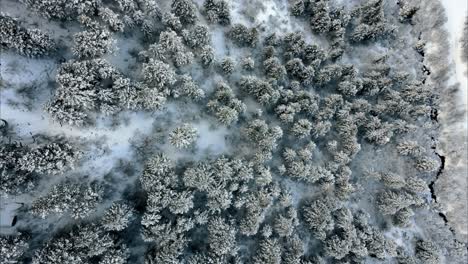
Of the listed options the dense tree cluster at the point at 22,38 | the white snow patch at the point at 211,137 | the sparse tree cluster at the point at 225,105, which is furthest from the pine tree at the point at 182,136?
the dense tree cluster at the point at 22,38

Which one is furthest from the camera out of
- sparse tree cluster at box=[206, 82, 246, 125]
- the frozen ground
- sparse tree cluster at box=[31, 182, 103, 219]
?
the frozen ground

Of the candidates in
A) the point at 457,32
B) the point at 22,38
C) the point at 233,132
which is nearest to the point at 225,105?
the point at 233,132

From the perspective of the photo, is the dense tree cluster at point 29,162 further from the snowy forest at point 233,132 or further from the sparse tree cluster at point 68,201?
the sparse tree cluster at point 68,201

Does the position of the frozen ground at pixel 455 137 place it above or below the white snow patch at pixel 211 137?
above

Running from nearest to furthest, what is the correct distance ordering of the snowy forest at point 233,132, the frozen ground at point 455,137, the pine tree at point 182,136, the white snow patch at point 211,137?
the snowy forest at point 233,132 → the pine tree at point 182,136 → the white snow patch at point 211,137 → the frozen ground at point 455,137

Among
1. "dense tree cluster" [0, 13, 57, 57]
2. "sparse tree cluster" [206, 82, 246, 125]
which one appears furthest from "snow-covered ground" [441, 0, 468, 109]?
"dense tree cluster" [0, 13, 57, 57]

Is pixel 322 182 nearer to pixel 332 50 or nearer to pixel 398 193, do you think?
pixel 398 193

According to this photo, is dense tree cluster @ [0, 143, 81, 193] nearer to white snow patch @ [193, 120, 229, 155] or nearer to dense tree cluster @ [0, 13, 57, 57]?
dense tree cluster @ [0, 13, 57, 57]

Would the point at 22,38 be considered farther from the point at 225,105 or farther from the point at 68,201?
the point at 225,105

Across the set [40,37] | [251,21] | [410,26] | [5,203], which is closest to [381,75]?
[410,26]

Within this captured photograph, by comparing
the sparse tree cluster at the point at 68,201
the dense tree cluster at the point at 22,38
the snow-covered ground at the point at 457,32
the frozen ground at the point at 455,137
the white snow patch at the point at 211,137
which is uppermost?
the snow-covered ground at the point at 457,32
